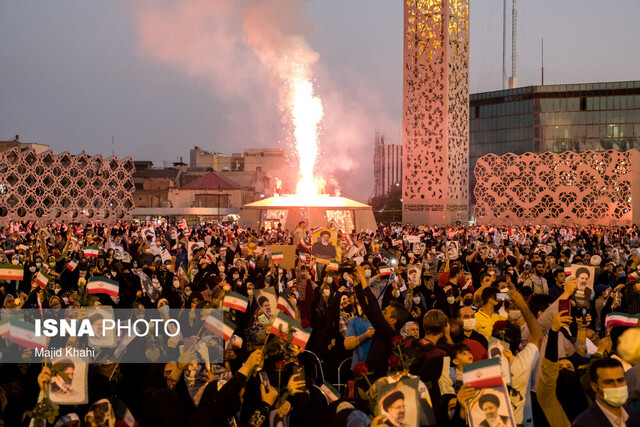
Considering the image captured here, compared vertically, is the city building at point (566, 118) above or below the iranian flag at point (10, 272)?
above

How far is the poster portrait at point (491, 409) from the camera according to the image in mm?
4801

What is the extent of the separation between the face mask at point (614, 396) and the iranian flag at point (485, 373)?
28.0 inches

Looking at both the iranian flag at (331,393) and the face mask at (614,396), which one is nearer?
the face mask at (614,396)

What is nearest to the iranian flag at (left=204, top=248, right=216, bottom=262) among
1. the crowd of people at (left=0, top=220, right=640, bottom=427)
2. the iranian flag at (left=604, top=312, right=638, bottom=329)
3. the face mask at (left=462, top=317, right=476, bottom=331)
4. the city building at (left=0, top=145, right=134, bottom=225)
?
the crowd of people at (left=0, top=220, right=640, bottom=427)

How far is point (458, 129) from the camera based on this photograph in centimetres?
5119

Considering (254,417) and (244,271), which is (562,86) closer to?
(244,271)

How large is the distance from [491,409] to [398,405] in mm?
638

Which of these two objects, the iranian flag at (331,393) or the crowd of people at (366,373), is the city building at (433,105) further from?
the iranian flag at (331,393)

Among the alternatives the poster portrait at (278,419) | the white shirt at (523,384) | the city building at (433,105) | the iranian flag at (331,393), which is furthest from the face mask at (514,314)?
the city building at (433,105)

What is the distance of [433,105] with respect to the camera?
163 ft

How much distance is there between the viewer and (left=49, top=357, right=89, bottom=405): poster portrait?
551cm

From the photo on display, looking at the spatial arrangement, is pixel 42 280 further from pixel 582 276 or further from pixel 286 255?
pixel 582 276

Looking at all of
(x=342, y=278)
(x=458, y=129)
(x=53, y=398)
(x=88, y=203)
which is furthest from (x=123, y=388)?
(x=88, y=203)

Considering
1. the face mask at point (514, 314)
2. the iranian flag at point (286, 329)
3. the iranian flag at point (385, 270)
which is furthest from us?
the iranian flag at point (385, 270)
